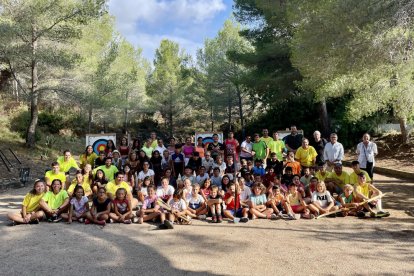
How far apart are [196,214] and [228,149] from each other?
9.12 ft

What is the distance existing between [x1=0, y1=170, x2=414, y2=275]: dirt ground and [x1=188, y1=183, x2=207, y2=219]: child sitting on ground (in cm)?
39

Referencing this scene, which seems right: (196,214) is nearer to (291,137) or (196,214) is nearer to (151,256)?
(151,256)

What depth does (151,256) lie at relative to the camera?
5.19 meters

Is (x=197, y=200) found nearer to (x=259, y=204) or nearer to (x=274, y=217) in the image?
(x=259, y=204)

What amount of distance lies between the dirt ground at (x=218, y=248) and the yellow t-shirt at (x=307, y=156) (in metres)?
2.01

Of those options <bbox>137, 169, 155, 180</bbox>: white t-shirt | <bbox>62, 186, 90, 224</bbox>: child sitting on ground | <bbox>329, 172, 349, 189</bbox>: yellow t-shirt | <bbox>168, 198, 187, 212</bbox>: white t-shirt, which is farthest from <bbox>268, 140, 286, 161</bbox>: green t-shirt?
<bbox>62, 186, 90, 224</bbox>: child sitting on ground

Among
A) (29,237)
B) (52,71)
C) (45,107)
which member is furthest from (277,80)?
(45,107)

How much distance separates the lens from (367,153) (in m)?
8.84

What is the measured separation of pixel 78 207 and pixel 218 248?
3450mm

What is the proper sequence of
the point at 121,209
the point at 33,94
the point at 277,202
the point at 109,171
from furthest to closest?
1. the point at 33,94
2. the point at 109,171
3. the point at 277,202
4. the point at 121,209

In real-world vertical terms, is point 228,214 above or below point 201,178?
below

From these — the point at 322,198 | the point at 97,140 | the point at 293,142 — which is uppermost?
the point at 97,140

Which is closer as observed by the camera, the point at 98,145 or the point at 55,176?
the point at 55,176

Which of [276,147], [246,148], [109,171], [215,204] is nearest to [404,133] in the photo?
[276,147]
